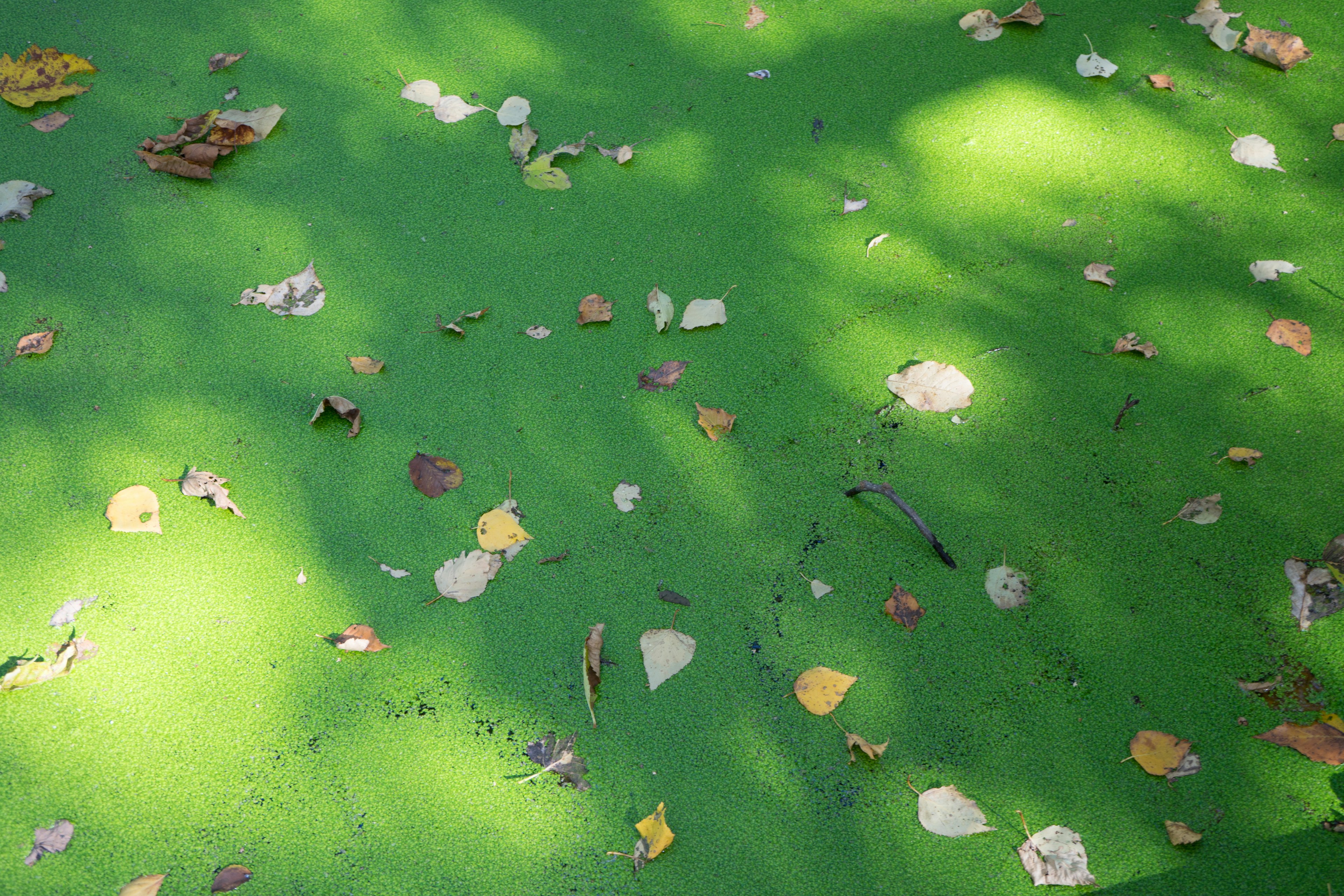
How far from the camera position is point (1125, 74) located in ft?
7.20

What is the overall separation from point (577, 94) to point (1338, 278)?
1966mm

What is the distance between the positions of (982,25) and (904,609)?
184 cm

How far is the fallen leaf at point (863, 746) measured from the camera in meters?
1.32

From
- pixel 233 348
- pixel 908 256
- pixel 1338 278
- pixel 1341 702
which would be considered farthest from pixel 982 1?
pixel 233 348

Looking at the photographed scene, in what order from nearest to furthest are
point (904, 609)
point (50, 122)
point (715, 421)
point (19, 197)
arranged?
1. point (904, 609)
2. point (715, 421)
3. point (19, 197)
4. point (50, 122)

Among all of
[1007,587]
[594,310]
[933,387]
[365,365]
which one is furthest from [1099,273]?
[365,365]

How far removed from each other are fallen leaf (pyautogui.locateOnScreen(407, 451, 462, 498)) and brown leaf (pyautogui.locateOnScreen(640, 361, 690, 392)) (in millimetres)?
449

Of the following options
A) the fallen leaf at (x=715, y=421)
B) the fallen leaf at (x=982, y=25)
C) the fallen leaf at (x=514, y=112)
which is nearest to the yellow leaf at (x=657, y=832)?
the fallen leaf at (x=715, y=421)

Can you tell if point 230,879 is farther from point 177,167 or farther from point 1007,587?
point 177,167

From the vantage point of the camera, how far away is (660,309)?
1823mm

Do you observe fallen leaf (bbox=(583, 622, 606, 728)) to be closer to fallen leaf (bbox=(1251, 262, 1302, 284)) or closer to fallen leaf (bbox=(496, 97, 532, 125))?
fallen leaf (bbox=(496, 97, 532, 125))

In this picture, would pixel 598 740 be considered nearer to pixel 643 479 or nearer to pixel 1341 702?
pixel 643 479

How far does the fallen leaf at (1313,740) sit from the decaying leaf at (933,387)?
Result: 0.79 metres

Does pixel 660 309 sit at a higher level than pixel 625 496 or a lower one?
higher
